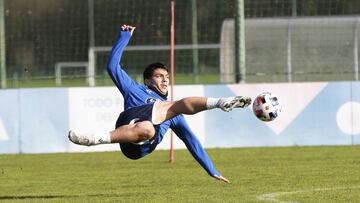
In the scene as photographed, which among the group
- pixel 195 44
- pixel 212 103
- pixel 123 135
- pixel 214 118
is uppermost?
pixel 212 103

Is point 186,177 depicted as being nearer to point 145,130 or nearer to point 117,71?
point 117,71

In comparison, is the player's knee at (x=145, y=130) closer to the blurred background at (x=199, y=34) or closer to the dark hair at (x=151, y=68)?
the dark hair at (x=151, y=68)

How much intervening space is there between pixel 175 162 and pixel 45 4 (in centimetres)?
965

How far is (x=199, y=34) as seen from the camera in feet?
87.5

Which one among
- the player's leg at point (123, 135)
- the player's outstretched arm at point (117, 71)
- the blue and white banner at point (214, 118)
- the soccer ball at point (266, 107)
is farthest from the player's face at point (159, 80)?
the blue and white banner at point (214, 118)

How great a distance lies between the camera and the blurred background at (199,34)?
76.9ft

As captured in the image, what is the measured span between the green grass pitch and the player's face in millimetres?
1390

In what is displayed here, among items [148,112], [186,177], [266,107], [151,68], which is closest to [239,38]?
[186,177]

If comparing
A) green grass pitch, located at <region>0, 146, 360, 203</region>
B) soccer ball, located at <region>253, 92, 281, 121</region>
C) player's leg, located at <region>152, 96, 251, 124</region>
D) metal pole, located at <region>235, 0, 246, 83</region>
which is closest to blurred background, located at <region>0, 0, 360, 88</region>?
metal pole, located at <region>235, 0, 246, 83</region>

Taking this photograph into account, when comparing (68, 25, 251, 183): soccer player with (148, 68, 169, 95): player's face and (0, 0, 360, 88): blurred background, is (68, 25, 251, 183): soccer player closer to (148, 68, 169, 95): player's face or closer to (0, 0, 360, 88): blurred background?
(148, 68, 169, 95): player's face

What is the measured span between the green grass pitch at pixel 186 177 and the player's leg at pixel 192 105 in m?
1.05

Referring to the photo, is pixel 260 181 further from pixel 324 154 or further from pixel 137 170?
pixel 324 154

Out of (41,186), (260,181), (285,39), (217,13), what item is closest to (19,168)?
(41,186)

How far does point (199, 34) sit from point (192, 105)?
619 inches
